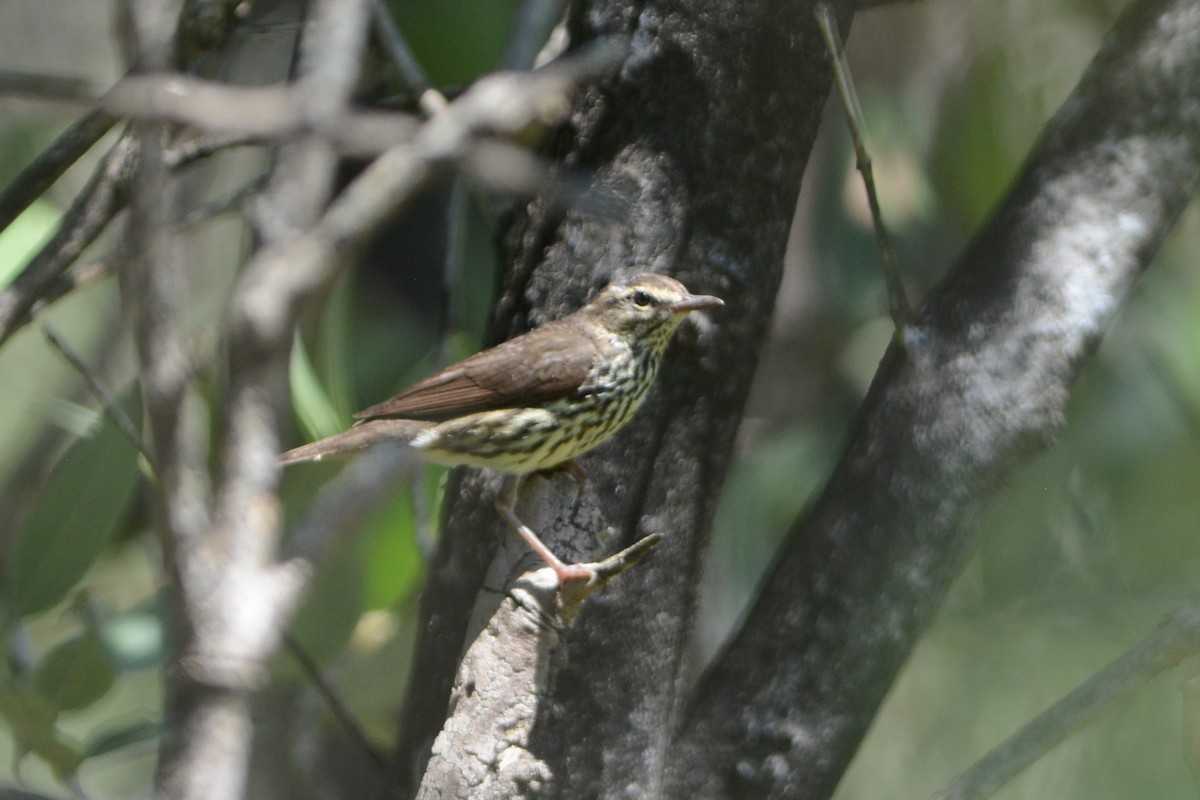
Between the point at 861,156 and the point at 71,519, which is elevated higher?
the point at 861,156

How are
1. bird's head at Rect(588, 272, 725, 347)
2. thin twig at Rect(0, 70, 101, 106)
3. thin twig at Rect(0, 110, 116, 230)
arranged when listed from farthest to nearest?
thin twig at Rect(0, 110, 116, 230), bird's head at Rect(588, 272, 725, 347), thin twig at Rect(0, 70, 101, 106)

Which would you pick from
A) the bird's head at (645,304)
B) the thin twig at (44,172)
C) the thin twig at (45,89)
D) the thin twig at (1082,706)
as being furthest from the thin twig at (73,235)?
the thin twig at (1082,706)

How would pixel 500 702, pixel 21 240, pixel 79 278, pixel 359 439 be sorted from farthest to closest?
pixel 21 240
pixel 79 278
pixel 359 439
pixel 500 702

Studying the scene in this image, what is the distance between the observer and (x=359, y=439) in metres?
3.04

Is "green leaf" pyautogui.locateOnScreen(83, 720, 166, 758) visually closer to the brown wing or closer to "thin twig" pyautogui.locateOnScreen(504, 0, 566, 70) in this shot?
the brown wing

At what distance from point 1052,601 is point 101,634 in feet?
8.77

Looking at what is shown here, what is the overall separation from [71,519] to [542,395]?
4.41 feet

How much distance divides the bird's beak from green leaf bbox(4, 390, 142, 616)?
1.50 m

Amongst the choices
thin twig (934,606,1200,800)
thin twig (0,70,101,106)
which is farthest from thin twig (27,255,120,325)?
thin twig (934,606,1200,800)

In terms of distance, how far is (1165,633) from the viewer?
7.79 feet

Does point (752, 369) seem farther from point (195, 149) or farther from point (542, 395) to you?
point (195, 149)

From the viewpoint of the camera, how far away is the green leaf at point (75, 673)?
332cm

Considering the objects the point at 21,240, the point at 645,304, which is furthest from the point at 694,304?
the point at 21,240

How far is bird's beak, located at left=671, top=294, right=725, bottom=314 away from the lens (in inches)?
112
